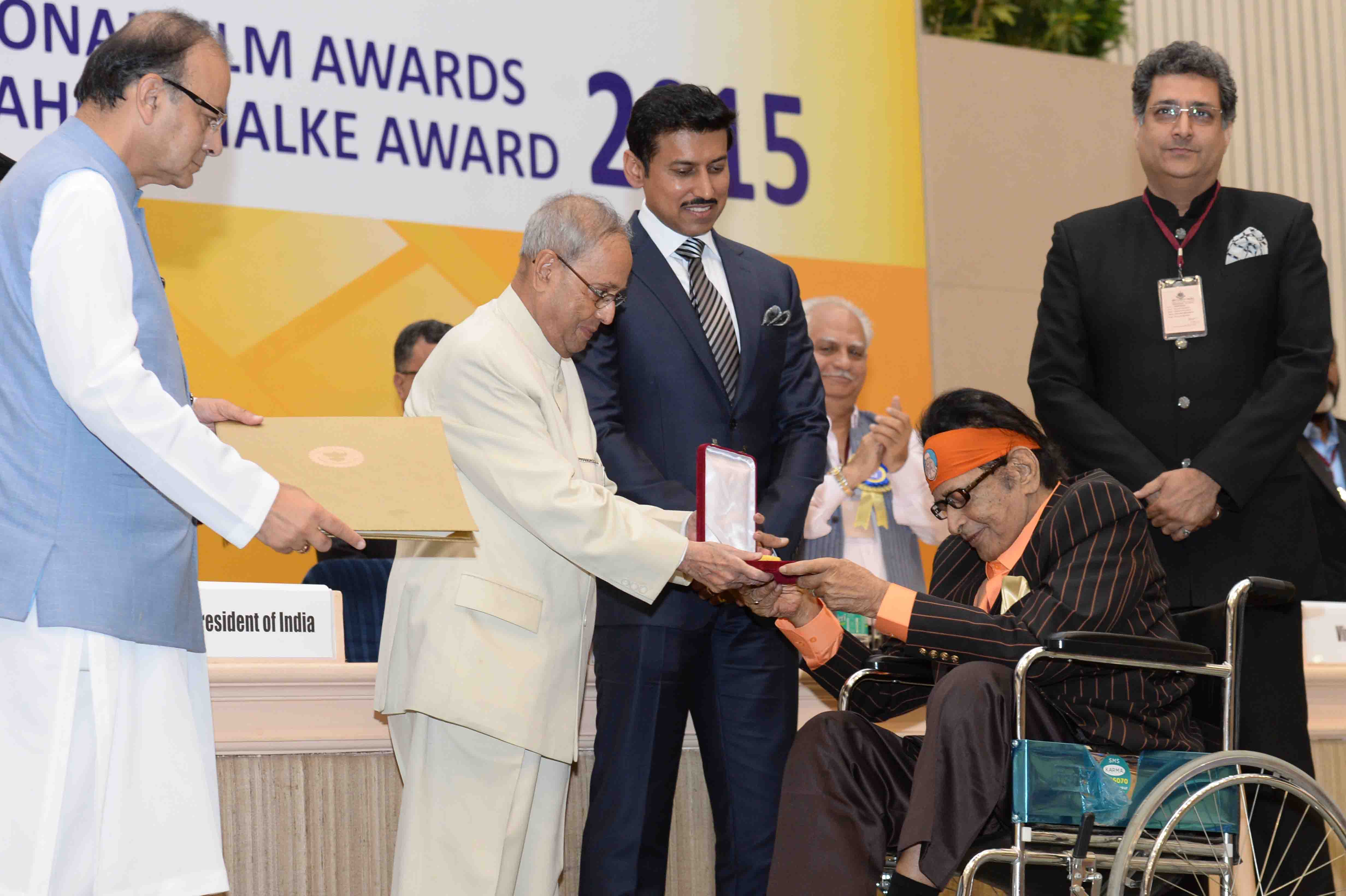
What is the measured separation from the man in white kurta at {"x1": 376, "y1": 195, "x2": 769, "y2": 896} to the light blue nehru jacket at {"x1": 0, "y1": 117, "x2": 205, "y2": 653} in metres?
0.56

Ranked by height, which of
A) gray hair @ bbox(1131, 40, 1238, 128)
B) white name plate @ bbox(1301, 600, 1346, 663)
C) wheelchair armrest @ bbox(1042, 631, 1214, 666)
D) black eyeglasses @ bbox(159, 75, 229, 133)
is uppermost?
gray hair @ bbox(1131, 40, 1238, 128)

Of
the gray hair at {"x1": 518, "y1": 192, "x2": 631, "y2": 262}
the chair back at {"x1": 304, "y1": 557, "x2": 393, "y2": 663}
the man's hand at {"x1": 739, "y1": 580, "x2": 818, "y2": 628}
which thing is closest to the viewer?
the gray hair at {"x1": 518, "y1": 192, "x2": 631, "y2": 262}

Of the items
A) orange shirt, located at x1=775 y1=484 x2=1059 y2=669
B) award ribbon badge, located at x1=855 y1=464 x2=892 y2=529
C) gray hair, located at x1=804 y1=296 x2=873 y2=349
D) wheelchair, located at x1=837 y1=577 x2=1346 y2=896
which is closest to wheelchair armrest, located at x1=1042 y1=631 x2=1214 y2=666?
wheelchair, located at x1=837 y1=577 x2=1346 y2=896

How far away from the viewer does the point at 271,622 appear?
2.93 m

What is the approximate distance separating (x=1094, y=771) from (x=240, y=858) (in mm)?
1589

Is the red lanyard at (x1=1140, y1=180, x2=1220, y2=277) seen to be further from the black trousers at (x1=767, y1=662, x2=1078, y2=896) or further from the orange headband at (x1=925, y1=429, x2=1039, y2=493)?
the black trousers at (x1=767, y1=662, x2=1078, y2=896)

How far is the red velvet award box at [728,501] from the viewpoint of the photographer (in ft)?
8.91

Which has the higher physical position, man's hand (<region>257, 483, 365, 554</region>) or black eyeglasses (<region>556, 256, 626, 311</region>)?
black eyeglasses (<region>556, 256, 626, 311</region>)

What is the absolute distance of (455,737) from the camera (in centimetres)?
255

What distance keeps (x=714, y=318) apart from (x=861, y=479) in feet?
3.59

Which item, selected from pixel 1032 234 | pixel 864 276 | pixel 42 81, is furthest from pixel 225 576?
pixel 1032 234

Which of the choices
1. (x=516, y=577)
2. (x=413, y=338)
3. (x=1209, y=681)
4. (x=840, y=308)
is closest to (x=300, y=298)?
(x=413, y=338)

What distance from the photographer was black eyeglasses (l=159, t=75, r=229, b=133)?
2.11 meters

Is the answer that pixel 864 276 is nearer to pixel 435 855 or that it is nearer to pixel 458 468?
pixel 458 468
